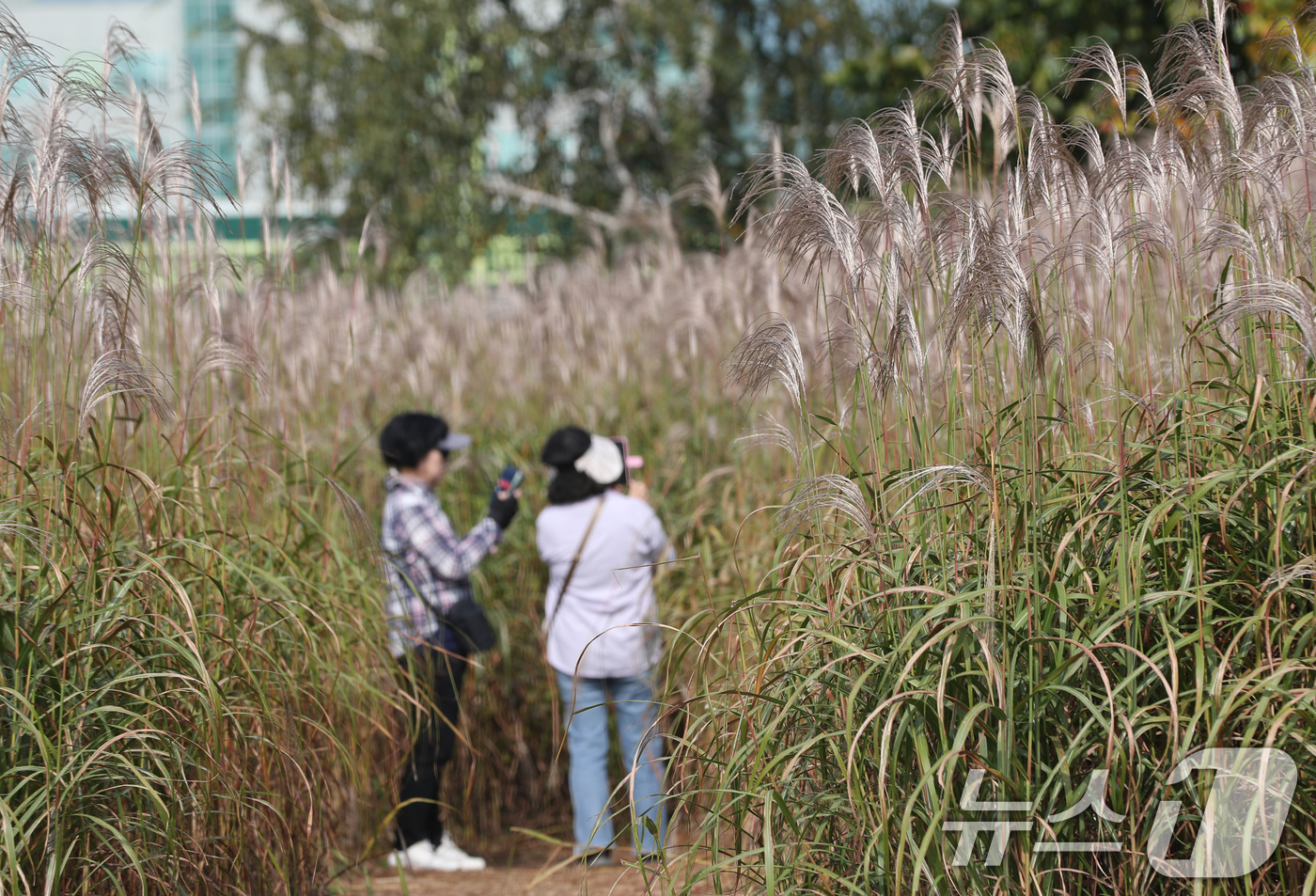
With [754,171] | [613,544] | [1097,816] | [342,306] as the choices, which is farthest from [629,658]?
[342,306]

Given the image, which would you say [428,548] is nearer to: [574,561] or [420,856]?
[574,561]

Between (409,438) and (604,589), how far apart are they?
3.30 feet

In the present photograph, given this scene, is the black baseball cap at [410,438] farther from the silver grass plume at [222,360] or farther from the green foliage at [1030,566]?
the green foliage at [1030,566]

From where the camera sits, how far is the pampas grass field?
2.07m

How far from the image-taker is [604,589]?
430 centimetres

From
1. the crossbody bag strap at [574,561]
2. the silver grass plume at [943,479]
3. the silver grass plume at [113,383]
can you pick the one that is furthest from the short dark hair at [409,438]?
the silver grass plume at [943,479]

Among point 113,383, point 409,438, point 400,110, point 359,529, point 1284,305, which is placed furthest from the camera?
point 400,110

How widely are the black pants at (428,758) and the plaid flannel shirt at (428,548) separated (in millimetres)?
135

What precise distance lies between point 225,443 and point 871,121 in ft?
6.57

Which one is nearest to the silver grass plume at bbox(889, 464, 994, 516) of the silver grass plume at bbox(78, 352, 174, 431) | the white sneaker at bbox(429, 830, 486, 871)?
the silver grass plume at bbox(78, 352, 174, 431)

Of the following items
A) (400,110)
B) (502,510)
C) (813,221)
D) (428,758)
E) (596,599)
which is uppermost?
(400,110)

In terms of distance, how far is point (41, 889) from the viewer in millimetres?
2281

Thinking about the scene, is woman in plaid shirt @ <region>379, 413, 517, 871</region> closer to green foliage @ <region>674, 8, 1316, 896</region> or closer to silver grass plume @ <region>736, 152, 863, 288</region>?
green foliage @ <region>674, 8, 1316, 896</region>

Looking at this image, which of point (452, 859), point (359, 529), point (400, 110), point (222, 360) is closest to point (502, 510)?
point (359, 529)
